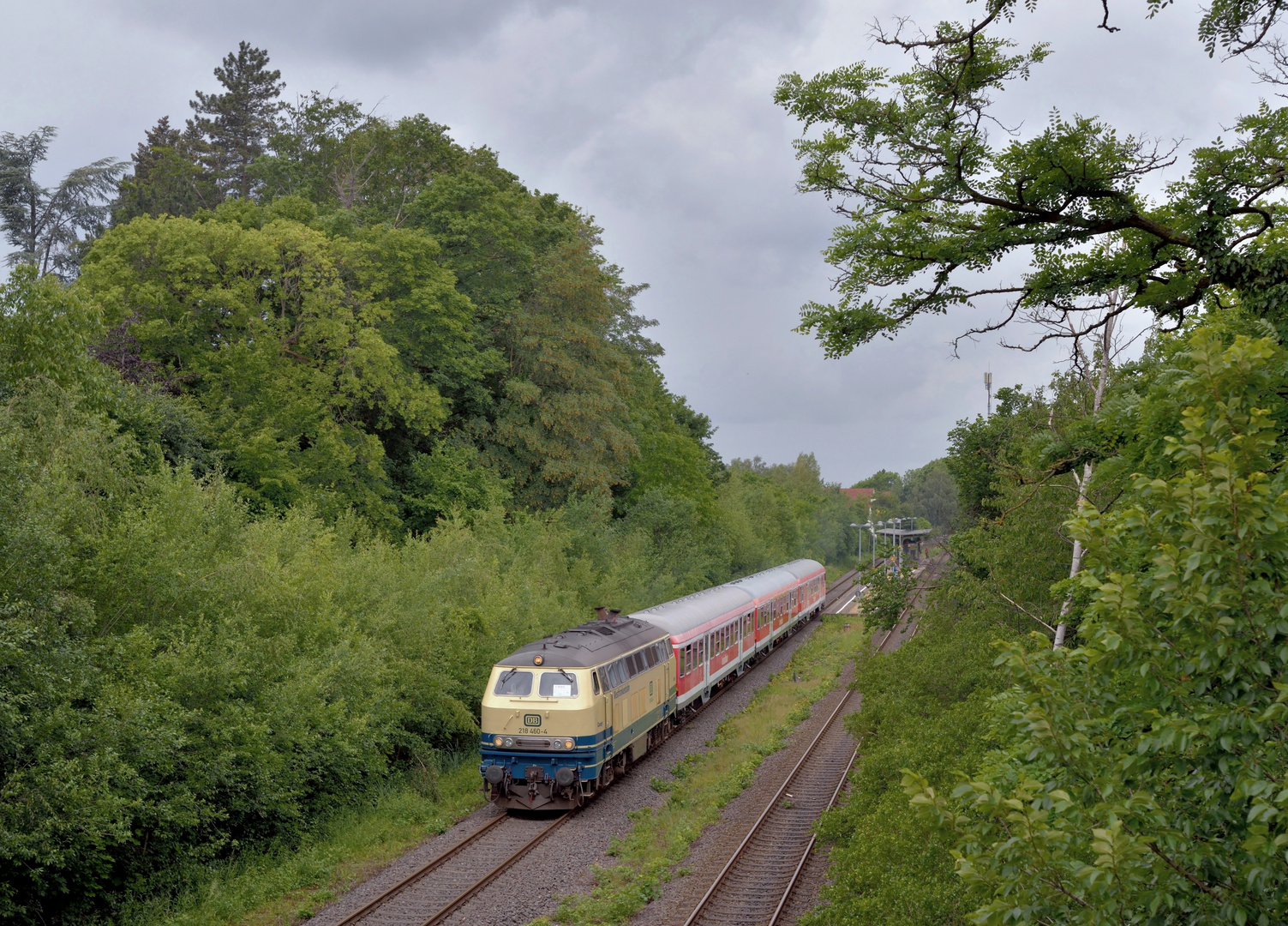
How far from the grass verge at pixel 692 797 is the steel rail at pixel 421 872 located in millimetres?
2527

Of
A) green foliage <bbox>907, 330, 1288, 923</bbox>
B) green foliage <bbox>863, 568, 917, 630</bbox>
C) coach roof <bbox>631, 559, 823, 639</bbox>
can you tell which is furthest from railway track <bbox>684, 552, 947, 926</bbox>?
green foliage <bbox>907, 330, 1288, 923</bbox>

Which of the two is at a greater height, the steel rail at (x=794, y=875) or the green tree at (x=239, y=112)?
the green tree at (x=239, y=112)

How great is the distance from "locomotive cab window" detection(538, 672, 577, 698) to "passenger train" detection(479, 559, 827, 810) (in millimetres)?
17

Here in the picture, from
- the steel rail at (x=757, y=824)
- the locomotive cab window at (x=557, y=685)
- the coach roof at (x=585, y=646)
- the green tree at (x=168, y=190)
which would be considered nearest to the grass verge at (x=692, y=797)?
the steel rail at (x=757, y=824)

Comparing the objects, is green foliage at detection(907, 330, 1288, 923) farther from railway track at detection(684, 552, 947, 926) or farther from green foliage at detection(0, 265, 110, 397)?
green foliage at detection(0, 265, 110, 397)

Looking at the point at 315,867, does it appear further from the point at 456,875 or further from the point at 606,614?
the point at 606,614

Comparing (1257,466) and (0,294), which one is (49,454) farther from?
(1257,466)

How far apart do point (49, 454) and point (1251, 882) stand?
16.3 metres

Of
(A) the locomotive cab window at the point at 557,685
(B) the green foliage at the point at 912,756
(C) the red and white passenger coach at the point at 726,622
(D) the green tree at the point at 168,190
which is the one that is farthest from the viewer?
(D) the green tree at the point at 168,190

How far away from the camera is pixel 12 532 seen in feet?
38.0

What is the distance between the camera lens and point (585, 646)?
19.5 m

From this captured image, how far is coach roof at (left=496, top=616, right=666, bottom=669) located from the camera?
18.6m

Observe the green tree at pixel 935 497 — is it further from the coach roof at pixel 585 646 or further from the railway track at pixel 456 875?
the railway track at pixel 456 875

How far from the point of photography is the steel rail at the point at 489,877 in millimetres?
13094
